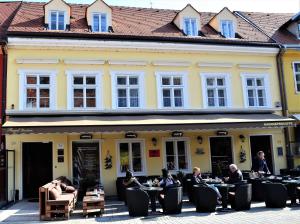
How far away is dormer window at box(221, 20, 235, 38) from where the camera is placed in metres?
18.0

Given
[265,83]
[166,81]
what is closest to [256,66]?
[265,83]

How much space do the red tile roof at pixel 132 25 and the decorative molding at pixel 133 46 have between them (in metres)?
0.46

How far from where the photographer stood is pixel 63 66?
49.6 ft

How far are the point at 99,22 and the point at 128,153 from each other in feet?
20.0

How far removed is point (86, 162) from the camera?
15.1 m

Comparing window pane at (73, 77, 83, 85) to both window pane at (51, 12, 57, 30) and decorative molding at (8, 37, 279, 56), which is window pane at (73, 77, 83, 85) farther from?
window pane at (51, 12, 57, 30)

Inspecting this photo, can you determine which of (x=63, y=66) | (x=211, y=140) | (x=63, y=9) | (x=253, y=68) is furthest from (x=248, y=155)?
(x=63, y=9)

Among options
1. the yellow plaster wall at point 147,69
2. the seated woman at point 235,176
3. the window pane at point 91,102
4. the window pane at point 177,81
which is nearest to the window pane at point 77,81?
the yellow plaster wall at point 147,69

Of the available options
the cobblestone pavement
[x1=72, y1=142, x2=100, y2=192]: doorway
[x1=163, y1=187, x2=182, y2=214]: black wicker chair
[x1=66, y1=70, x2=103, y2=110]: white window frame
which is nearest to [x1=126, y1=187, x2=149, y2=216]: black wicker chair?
the cobblestone pavement

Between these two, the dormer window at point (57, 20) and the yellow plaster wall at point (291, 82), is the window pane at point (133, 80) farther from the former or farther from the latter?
the yellow plaster wall at point (291, 82)

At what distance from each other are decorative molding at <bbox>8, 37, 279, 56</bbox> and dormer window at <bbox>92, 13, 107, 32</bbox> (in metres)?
1.39

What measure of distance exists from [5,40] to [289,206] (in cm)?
1204

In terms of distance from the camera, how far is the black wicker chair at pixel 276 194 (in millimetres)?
10875

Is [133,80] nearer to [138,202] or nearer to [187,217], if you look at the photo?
[138,202]
